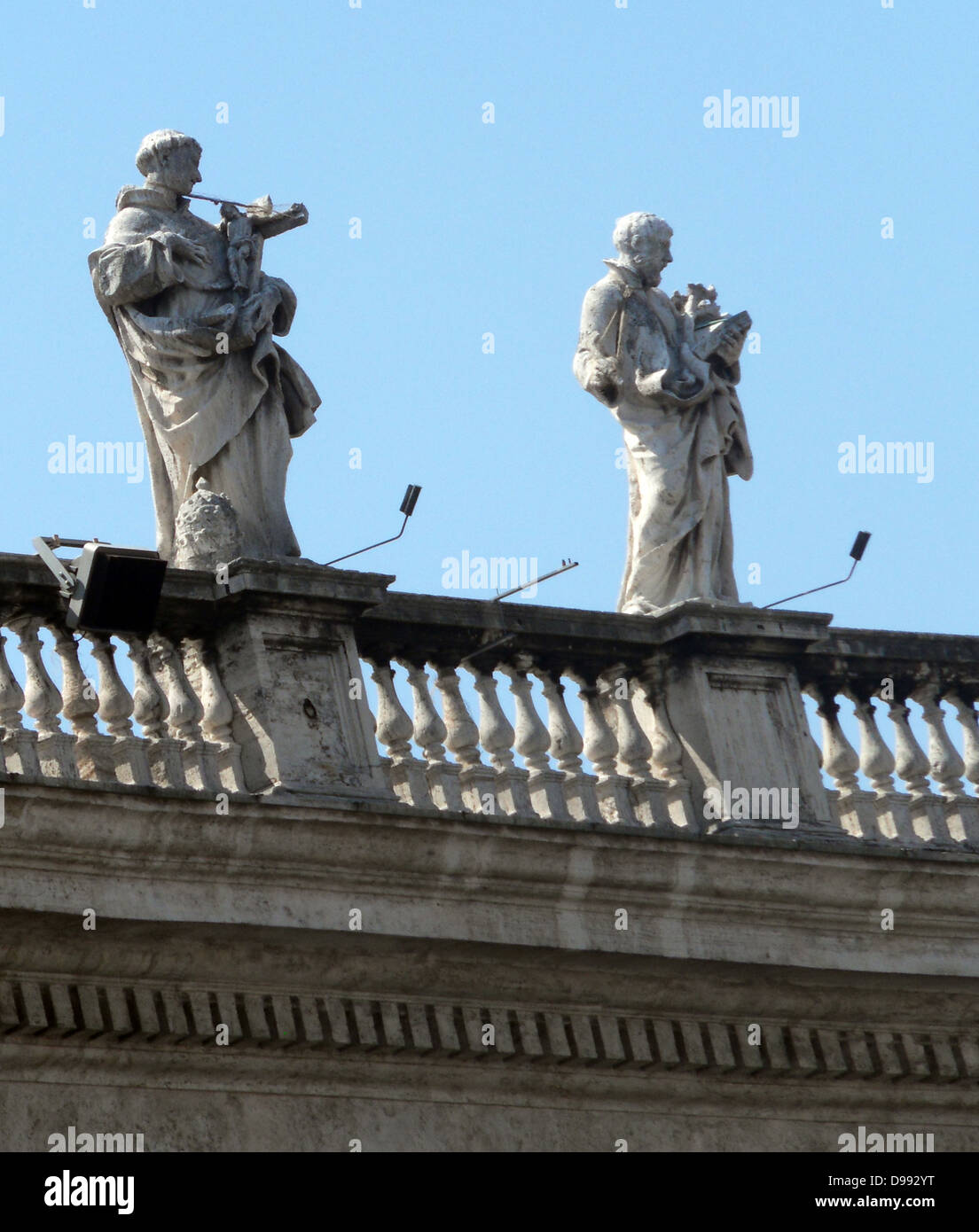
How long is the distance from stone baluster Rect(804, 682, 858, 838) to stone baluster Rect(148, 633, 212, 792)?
3207 millimetres

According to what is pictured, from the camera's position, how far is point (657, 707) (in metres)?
14.6

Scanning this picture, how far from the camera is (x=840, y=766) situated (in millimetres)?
14867

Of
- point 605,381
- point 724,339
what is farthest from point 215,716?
point 724,339

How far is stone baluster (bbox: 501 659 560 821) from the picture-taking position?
1389 centimetres

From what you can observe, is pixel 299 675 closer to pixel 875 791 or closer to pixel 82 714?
pixel 82 714

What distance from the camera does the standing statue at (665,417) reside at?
15086mm

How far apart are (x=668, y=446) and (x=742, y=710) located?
1398 millimetres

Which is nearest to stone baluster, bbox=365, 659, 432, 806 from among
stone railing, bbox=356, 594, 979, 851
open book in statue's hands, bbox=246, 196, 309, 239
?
stone railing, bbox=356, 594, 979, 851

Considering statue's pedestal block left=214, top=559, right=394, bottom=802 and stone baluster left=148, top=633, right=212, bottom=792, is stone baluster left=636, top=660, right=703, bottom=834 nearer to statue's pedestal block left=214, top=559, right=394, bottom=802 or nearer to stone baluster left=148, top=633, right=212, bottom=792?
statue's pedestal block left=214, top=559, right=394, bottom=802

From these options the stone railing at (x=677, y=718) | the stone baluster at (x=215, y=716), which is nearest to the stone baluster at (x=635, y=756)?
the stone railing at (x=677, y=718)

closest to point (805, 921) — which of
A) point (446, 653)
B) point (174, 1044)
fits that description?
point (446, 653)
